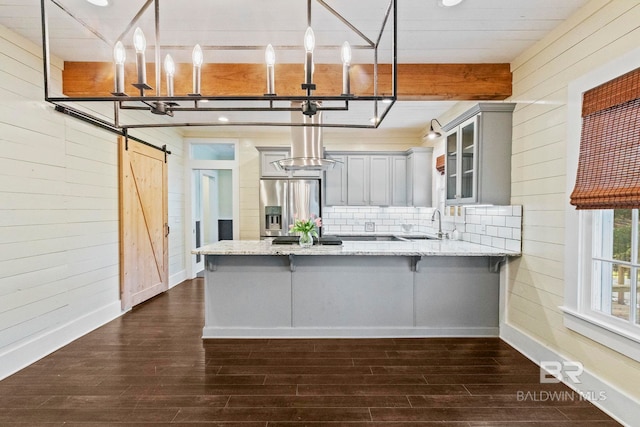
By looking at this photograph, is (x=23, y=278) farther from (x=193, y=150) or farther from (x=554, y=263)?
(x=554, y=263)

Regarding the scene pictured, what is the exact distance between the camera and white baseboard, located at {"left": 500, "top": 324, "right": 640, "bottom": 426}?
1.99m

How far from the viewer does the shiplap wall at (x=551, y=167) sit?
210 cm

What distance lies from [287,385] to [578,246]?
7.61ft

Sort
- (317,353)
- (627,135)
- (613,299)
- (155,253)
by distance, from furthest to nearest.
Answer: (155,253)
(317,353)
(613,299)
(627,135)

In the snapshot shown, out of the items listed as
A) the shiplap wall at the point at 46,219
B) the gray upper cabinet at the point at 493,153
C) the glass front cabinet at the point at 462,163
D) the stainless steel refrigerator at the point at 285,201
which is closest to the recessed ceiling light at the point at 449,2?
the gray upper cabinet at the point at 493,153

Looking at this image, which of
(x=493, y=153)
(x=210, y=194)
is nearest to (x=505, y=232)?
(x=493, y=153)

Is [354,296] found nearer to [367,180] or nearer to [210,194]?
[367,180]

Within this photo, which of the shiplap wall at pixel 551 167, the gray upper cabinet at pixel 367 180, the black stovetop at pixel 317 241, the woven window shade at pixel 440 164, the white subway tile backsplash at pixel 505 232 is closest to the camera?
the shiplap wall at pixel 551 167

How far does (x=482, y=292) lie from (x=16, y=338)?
4191 mm

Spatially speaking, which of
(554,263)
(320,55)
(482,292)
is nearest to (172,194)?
(320,55)

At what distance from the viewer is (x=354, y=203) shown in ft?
18.8

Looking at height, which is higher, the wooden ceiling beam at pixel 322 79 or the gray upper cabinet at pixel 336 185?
the wooden ceiling beam at pixel 322 79

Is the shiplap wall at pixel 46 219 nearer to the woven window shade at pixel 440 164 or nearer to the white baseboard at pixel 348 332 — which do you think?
the white baseboard at pixel 348 332

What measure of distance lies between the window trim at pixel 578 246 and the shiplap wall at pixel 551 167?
7 cm
